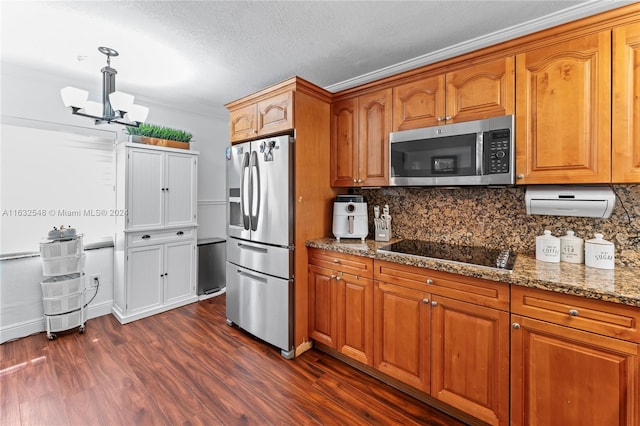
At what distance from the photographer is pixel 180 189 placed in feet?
11.4

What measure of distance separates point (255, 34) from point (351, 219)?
5.33ft

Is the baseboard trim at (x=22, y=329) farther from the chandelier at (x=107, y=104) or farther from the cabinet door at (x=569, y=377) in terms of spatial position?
the cabinet door at (x=569, y=377)

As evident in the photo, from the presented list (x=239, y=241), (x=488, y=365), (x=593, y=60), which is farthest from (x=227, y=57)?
(x=488, y=365)

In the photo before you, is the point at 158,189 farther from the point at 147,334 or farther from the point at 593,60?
the point at 593,60

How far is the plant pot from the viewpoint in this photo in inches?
124

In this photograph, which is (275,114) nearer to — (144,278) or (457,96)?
(457,96)

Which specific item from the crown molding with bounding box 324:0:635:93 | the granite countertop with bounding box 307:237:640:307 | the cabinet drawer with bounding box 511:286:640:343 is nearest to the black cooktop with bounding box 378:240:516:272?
the granite countertop with bounding box 307:237:640:307

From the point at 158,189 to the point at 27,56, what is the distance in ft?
4.96

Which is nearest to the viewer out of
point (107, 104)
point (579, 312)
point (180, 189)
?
point (579, 312)

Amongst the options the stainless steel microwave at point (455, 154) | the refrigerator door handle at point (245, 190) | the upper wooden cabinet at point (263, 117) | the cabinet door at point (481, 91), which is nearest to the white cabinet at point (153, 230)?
the upper wooden cabinet at point (263, 117)

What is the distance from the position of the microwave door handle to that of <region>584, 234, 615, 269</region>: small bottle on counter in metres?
0.72

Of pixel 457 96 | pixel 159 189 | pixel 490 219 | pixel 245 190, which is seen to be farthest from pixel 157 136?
pixel 490 219

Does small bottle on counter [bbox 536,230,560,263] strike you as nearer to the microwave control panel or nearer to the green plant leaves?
the microwave control panel

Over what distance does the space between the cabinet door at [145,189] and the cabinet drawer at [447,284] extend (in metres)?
2.62
